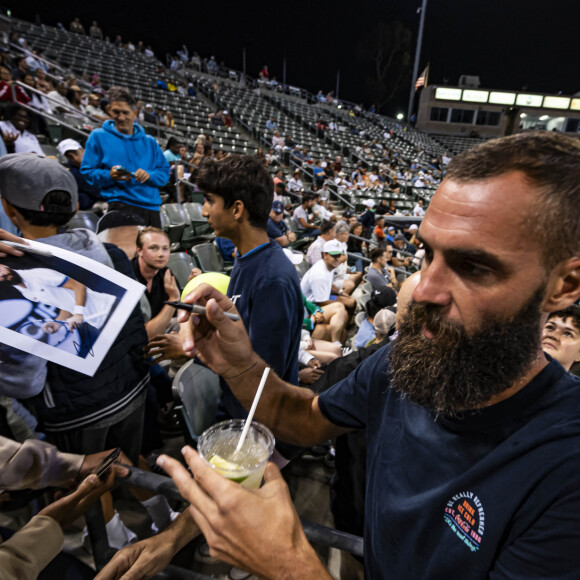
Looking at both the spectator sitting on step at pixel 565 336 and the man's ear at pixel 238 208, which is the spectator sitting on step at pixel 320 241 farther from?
the man's ear at pixel 238 208

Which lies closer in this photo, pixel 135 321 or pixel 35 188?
pixel 35 188

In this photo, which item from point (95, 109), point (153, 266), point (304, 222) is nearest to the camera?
point (153, 266)

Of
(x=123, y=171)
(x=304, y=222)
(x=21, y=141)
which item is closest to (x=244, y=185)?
(x=123, y=171)

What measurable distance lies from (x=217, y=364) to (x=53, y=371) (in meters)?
0.82

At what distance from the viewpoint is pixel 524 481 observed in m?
0.72

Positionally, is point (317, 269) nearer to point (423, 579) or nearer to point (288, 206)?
point (423, 579)

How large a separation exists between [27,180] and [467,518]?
188cm

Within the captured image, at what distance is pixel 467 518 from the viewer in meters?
0.77

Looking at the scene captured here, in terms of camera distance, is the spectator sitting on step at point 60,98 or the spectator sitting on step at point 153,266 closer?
the spectator sitting on step at point 153,266

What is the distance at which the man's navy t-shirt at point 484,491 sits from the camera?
673 millimetres

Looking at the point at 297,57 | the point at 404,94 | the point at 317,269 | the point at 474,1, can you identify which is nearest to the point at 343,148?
the point at 317,269

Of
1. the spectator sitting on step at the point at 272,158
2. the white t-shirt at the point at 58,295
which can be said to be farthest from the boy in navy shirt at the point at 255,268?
the spectator sitting on step at the point at 272,158

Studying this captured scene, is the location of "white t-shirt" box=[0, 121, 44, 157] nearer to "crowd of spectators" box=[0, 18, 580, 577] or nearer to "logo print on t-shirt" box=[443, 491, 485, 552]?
"crowd of spectators" box=[0, 18, 580, 577]

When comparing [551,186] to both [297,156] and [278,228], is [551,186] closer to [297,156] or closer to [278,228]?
[278,228]
